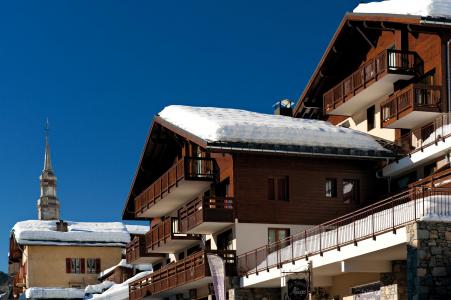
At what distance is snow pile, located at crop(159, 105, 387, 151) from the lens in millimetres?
38406

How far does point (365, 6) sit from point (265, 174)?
356 inches

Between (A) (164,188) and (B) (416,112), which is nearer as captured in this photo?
(B) (416,112)

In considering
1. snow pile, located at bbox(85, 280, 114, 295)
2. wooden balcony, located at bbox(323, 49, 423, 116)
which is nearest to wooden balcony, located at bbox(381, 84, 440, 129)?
wooden balcony, located at bbox(323, 49, 423, 116)

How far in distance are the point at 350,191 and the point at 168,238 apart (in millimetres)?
9230

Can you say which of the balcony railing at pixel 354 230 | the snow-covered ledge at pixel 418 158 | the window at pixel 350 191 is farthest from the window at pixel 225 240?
the snow-covered ledge at pixel 418 158

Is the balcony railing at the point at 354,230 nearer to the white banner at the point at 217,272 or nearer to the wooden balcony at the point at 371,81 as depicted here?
the white banner at the point at 217,272

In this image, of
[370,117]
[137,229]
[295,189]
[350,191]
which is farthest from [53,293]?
[350,191]

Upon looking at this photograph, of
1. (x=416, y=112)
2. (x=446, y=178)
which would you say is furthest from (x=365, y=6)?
(x=446, y=178)

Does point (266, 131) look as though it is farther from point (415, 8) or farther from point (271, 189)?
point (415, 8)

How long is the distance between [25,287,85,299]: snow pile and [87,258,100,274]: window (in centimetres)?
604

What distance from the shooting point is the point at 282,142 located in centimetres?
3866

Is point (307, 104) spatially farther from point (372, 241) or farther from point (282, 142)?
point (372, 241)

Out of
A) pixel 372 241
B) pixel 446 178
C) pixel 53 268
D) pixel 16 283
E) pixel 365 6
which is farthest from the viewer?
pixel 16 283

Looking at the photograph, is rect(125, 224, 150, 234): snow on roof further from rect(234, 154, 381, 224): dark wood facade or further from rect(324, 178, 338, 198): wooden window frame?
rect(234, 154, 381, 224): dark wood facade
